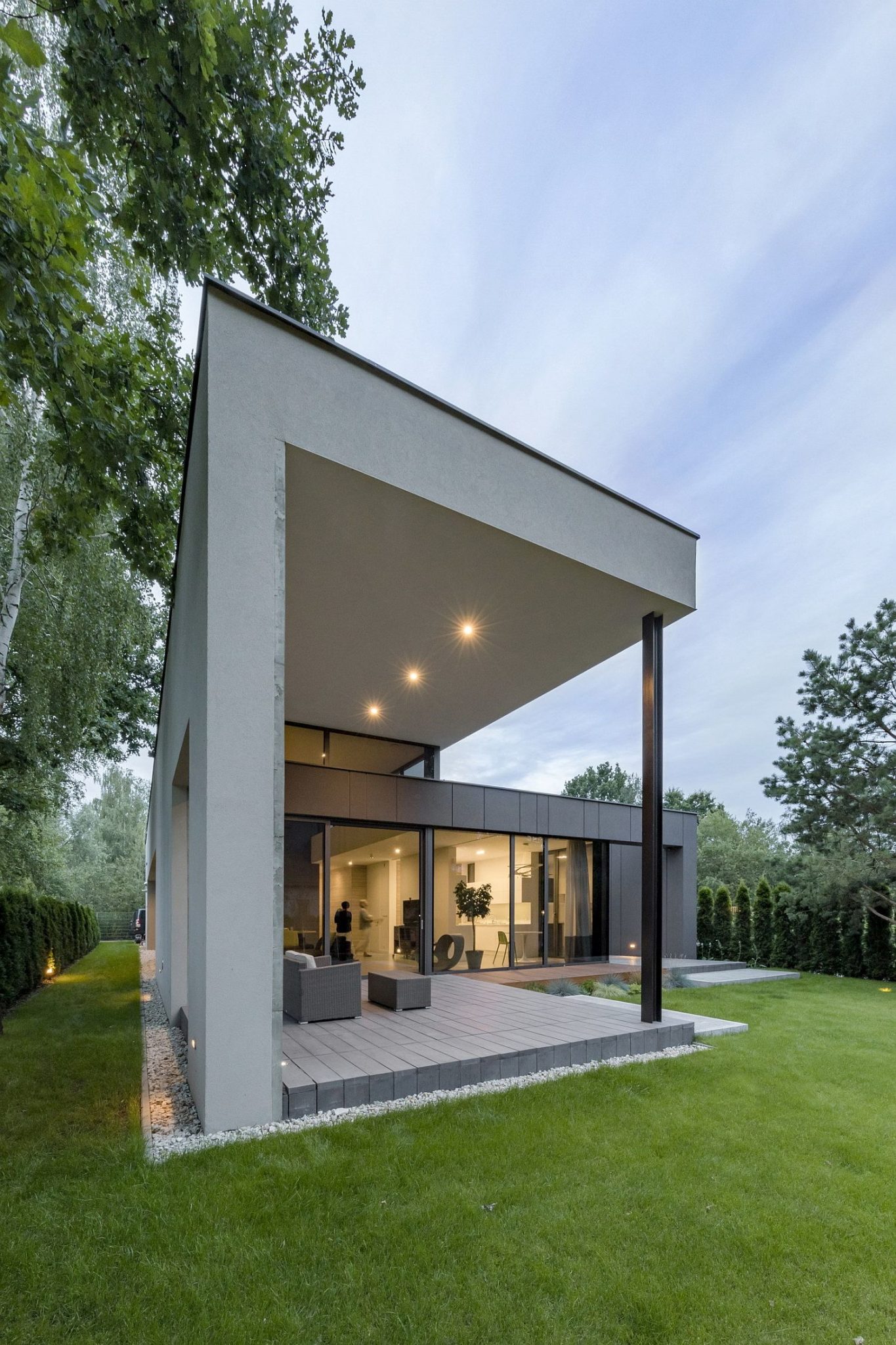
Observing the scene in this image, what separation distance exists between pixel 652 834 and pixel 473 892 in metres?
6.01

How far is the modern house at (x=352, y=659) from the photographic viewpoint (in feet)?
13.6

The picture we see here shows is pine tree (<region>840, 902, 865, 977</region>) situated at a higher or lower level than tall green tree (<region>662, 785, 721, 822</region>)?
higher

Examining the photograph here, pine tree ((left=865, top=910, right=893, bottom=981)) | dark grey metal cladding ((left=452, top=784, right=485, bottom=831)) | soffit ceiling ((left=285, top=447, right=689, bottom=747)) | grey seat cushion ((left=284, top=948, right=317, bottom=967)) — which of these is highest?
soffit ceiling ((left=285, top=447, right=689, bottom=747))

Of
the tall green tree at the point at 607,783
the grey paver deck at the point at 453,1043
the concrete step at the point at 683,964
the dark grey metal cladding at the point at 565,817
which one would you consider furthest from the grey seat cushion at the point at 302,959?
the tall green tree at the point at 607,783

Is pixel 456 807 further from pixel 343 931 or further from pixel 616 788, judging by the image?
pixel 616 788

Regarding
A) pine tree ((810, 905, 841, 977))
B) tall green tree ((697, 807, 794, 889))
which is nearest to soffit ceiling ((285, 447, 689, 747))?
pine tree ((810, 905, 841, 977))

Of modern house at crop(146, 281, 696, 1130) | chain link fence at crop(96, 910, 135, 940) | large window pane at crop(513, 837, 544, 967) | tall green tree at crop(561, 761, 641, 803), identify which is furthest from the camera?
tall green tree at crop(561, 761, 641, 803)

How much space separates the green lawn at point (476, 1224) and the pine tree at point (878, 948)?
1060 centimetres

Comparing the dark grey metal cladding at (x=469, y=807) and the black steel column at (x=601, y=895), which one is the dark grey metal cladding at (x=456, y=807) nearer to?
the dark grey metal cladding at (x=469, y=807)

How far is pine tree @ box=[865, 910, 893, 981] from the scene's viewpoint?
1366 cm

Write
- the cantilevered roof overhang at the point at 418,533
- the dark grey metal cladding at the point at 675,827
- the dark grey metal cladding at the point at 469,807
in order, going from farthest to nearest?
1. the dark grey metal cladding at the point at 675,827
2. the dark grey metal cladding at the point at 469,807
3. the cantilevered roof overhang at the point at 418,533

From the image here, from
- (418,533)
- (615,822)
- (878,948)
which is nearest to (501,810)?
(615,822)

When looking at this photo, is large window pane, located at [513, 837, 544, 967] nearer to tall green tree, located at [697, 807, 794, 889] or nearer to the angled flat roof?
tall green tree, located at [697, 807, 794, 889]

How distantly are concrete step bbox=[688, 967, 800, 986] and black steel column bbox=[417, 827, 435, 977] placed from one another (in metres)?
4.30
